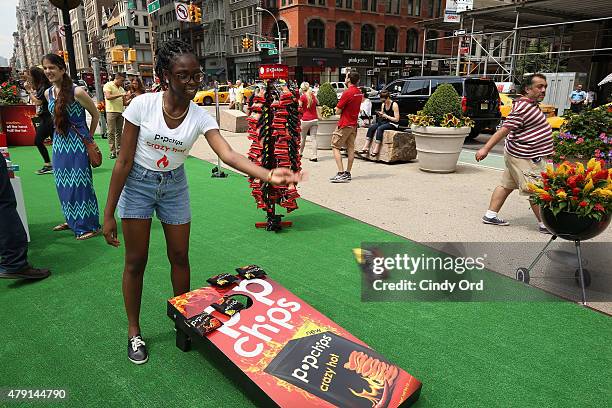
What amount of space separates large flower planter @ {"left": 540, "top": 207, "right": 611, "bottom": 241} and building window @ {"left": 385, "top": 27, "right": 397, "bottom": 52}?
47.5m

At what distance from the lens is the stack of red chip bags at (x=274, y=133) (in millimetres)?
5117

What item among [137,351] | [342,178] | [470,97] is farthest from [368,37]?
[137,351]

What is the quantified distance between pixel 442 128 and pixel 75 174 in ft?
20.8

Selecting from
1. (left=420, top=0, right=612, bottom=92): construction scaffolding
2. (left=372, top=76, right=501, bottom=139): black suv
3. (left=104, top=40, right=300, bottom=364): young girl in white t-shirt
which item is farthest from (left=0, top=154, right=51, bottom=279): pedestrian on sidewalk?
(left=420, top=0, right=612, bottom=92): construction scaffolding

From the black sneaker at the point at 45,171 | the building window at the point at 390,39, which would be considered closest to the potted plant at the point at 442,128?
the black sneaker at the point at 45,171

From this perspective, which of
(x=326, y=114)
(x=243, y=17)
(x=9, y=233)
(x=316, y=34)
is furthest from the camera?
(x=243, y=17)

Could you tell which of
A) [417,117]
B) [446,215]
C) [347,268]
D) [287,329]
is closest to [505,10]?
[417,117]

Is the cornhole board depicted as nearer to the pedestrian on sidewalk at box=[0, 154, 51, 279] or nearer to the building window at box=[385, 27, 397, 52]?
the pedestrian on sidewalk at box=[0, 154, 51, 279]

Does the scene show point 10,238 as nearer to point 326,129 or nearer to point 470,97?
point 326,129

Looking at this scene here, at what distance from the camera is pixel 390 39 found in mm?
47344

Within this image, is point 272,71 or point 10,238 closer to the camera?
point 10,238

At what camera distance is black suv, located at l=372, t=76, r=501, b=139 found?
13.2m

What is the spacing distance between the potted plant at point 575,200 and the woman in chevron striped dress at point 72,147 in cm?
452

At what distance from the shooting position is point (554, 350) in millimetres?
2914
